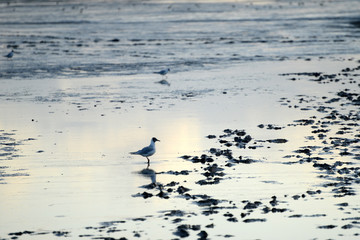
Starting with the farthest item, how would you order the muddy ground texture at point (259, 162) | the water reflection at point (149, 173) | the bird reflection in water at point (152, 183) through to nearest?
the water reflection at point (149, 173), the bird reflection in water at point (152, 183), the muddy ground texture at point (259, 162)

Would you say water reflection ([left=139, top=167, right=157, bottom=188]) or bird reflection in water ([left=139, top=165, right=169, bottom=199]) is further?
water reflection ([left=139, top=167, right=157, bottom=188])

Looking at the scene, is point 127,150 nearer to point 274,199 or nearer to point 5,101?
point 274,199

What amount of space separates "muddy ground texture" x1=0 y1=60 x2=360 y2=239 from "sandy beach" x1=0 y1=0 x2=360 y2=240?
4 cm

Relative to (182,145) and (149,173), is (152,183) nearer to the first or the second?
(149,173)

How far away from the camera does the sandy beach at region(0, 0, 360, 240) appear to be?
512 inches

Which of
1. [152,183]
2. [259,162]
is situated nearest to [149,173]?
[152,183]

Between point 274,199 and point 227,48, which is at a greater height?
point 227,48

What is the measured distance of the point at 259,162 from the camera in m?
17.1

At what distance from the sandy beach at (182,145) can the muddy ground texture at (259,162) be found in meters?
0.04

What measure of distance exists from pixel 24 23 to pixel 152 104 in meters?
53.6

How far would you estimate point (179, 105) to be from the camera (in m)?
26.3

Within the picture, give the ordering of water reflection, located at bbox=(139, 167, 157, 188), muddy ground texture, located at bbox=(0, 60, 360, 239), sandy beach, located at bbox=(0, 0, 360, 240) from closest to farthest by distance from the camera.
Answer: muddy ground texture, located at bbox=(0, 60, 360, 239)
sandy beach, located at bbox=(0, 0, 360, 240)
water reflection, located at bbox=(139, 167, 157, 188)

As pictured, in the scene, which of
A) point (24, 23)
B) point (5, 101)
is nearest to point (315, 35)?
point (24, 23)

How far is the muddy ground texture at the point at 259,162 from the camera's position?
41.6ft
